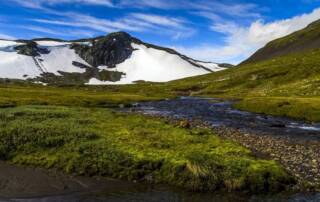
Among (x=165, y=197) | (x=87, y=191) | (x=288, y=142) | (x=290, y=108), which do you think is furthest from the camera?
(x=290, y=108)

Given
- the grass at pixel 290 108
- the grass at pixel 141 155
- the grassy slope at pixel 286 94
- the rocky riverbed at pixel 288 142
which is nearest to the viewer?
the grass at pixel 141 155

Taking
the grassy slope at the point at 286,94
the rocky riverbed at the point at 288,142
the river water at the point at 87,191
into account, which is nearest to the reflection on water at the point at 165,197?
the river water at the point at 87,191

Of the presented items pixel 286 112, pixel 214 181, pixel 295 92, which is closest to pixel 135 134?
pixel 214 181

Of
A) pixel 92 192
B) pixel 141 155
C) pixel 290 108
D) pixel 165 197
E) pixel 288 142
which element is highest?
pixel 290 108

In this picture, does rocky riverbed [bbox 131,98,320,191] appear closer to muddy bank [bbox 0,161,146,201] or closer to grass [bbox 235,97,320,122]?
grass [bbox 235,97,320,122]

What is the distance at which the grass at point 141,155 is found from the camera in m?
30.2

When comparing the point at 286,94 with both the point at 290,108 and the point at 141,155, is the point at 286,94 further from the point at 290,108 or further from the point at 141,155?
the point at 141,155

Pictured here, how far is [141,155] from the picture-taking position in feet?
112

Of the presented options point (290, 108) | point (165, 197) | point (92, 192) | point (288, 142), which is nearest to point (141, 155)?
point (92, 192)

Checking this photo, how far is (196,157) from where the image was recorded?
32.8 metres

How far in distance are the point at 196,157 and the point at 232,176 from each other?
12.3ft

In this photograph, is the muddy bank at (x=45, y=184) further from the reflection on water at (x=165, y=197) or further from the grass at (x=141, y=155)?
the grass at (x=141, y=155)

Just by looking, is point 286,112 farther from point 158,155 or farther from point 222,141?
point 158,155

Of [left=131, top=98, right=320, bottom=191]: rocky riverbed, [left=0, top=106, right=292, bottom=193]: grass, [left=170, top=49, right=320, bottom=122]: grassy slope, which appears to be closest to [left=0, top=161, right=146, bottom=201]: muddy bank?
[left=0, top=106, right=292, bottom=193]: grass
